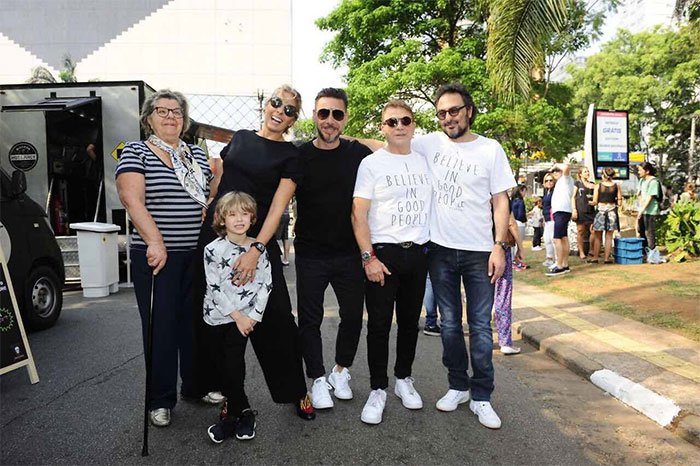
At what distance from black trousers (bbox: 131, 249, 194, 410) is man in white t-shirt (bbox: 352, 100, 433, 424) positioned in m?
1.16

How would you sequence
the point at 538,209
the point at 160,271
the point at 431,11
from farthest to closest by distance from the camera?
the point at 431,11
the point at 538,209
the point at 160,271

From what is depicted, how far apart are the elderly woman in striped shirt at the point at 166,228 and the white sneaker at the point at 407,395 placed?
5.00 feet

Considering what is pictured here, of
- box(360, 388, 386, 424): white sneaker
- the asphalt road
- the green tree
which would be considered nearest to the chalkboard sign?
the asphalt road

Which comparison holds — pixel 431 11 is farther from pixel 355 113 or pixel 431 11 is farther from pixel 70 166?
pixel 70 166

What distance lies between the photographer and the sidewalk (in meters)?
3.75

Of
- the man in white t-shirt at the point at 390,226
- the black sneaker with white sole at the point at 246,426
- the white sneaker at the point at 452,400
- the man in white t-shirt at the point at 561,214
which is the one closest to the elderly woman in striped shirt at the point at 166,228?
the black sneaker with white sole at the point at 246,426

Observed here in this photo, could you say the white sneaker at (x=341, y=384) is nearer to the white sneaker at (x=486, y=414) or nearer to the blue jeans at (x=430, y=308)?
the white sneaker at (x=486, y=414)

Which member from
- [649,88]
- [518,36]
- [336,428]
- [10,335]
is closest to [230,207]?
[336,428]

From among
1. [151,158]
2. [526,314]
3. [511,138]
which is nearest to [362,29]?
[511,138]

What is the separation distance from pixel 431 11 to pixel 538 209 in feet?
37.0

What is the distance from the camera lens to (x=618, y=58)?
36469 mm

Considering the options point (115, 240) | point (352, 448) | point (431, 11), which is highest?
point (431, 11)

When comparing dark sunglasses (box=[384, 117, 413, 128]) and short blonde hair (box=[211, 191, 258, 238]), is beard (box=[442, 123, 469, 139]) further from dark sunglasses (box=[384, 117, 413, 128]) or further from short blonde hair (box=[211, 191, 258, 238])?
short blonde hair (box=[211, 191, 258, 238])

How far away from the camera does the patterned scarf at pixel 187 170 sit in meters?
3.28
